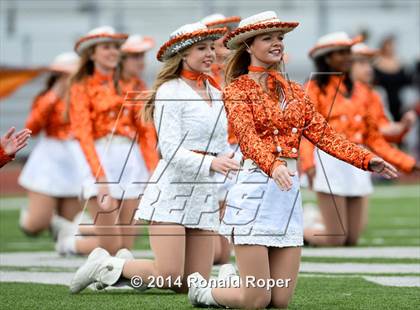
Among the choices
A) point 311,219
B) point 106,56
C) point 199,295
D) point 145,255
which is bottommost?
point 311,219

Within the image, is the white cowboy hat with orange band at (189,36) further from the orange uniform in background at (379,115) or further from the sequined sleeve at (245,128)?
the orange uniform in background at (379,115)

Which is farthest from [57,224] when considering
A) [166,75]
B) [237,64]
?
[237,64]

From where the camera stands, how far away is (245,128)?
6.04 meters

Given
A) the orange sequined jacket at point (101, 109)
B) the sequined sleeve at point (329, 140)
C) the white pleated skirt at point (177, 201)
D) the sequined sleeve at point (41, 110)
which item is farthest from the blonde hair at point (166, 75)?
the sequined sleeve at point (41, 110)

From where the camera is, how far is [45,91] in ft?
36.2

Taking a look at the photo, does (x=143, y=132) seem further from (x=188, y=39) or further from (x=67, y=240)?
(x=188, y=39)

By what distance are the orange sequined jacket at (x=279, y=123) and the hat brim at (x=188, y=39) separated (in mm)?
706

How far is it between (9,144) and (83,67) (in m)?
3.32

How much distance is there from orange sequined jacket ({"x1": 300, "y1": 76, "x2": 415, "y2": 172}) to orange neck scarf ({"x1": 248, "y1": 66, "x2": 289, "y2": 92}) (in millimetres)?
3824

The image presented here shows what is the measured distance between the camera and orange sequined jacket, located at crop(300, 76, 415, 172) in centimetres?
1028

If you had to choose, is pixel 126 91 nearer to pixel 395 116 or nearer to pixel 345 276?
pixel 345 276

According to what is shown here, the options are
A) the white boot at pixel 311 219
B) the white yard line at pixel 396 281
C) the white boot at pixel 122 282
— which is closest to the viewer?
the white boot at pixel 122 282

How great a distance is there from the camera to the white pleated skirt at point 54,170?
437 inches

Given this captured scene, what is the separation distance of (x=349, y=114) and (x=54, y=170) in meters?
2.74
